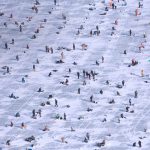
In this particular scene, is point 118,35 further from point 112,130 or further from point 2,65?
point 112,130

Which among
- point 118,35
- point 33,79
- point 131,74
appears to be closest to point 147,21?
point 118,35

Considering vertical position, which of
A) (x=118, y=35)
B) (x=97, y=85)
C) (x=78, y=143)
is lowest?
(x=78, y=143)

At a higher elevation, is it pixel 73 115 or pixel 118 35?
pixel 118 35

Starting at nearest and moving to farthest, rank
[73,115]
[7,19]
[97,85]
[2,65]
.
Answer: [73,115] → [97,85] → [2,65] → [7,19]

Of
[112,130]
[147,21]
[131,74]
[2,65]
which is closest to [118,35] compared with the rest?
[147,21]

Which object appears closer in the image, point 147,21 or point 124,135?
point 124,135

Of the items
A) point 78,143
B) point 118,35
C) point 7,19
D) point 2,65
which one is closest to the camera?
point 78,143
